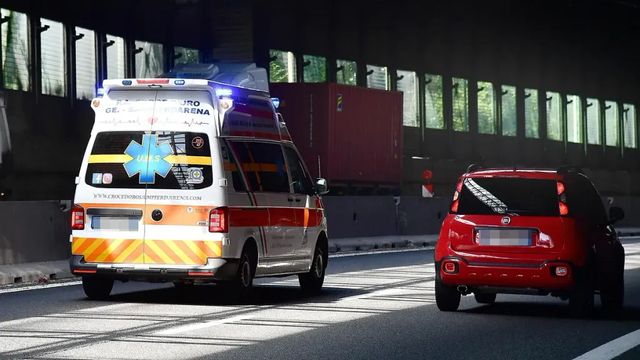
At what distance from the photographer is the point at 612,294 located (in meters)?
15.2

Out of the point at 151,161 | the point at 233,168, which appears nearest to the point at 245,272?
the point at 233,168

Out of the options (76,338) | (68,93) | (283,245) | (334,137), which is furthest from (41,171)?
(76,338)

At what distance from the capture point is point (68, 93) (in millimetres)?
37438

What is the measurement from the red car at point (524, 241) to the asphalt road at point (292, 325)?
0.33 meters

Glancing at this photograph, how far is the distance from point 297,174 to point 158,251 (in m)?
2.68

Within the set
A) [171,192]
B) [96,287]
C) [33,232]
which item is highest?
[171,192]

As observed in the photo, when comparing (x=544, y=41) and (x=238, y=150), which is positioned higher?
(x=544, y=41)

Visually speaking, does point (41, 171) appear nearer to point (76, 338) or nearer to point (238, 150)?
point (238, 150)

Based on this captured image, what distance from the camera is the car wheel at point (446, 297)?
15033 millimetres

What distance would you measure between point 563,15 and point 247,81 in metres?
27.2

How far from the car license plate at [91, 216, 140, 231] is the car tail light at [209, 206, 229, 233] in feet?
2.58

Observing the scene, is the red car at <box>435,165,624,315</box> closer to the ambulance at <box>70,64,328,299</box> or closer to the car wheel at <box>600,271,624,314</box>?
the car wheel at <box>600,271,624,314</box>

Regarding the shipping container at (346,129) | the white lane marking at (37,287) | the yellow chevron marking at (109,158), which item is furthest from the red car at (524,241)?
the shipping container at (346,129)

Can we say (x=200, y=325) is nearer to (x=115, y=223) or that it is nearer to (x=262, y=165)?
(x=115, y=223)
